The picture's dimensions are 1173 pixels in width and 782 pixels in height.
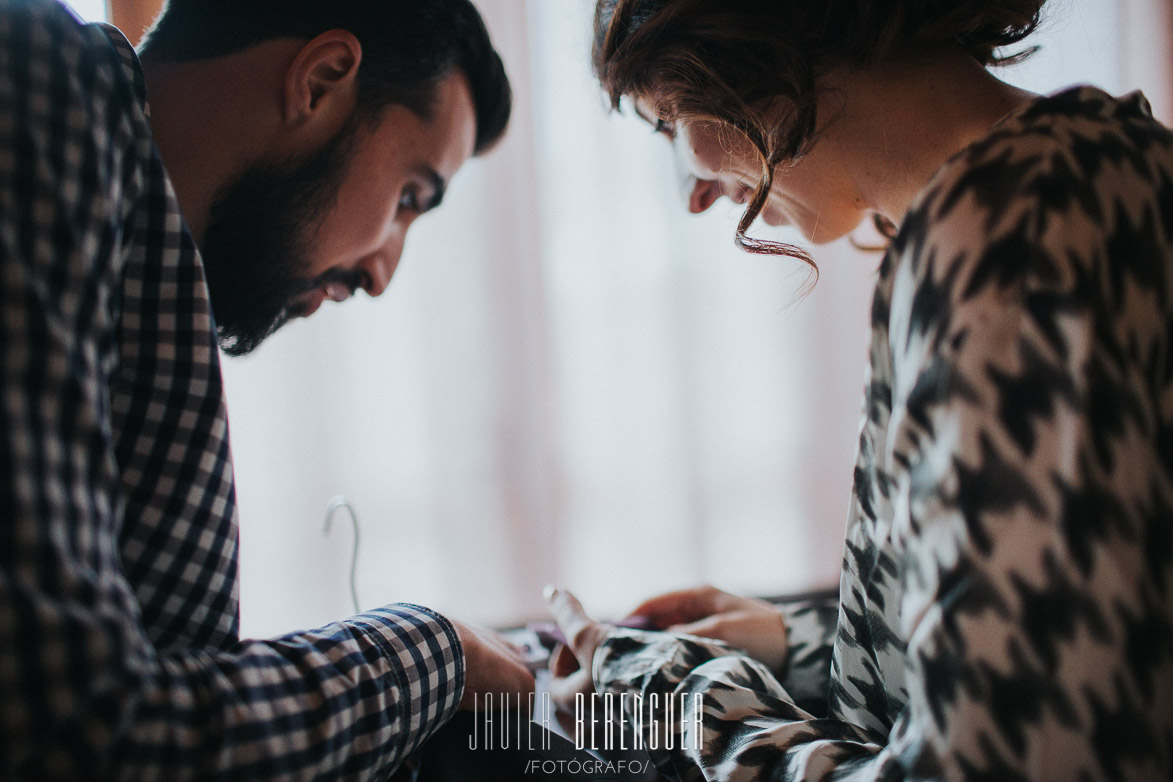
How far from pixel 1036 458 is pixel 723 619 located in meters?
0.58

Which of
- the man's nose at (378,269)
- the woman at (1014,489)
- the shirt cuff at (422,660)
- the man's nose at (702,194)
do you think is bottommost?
the shirt cuff at (422,660)

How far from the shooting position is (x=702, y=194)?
3.03 ft

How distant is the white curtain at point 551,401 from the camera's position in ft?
5.17

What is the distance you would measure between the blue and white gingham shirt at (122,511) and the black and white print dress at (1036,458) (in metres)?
0.34

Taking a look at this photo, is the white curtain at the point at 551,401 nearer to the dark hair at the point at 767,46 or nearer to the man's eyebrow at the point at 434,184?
the man's eyebrow at the point at 434,184

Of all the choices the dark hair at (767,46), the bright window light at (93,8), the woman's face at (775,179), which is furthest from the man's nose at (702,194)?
the bright window light at (93,8)

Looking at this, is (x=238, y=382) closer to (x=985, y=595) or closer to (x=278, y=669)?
(x=278, y=669)

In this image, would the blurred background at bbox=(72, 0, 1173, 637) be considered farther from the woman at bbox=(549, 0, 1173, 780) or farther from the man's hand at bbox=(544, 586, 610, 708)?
the woman at bbox=(549, 0, 1173, 780)

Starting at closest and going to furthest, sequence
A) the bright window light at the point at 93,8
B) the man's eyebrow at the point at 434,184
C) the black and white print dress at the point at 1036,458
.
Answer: the black and white print dress at the point at 1036,458 < the man's eyebrow at the point at 434,184 < the bright window light at the point at 93,8

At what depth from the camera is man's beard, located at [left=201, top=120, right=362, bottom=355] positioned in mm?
844

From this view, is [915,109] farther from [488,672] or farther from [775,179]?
[488,672]

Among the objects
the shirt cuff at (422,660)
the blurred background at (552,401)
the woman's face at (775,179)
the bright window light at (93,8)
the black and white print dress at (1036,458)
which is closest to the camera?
the black and white print dress at (1036,458)

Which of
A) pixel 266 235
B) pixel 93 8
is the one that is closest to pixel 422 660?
pixel 266 235

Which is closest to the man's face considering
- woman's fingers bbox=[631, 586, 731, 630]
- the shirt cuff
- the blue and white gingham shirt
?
the blue and white gingham shirt
